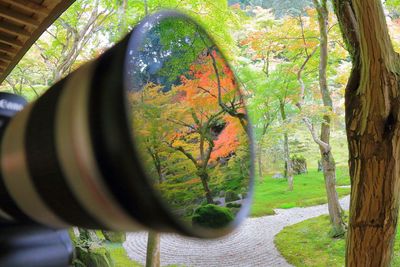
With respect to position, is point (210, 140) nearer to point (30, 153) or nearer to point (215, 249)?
point (30, 153)

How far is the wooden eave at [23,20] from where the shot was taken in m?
1.28

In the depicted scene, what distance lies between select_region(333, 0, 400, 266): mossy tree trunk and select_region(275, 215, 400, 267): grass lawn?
355 cm

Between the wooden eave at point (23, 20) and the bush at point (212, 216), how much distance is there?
3.93ft

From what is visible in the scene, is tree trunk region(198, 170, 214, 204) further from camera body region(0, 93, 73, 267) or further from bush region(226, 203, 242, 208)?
camera body region(0, 93, 73, 267)

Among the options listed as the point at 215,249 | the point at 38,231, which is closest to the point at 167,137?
the point at 38,231

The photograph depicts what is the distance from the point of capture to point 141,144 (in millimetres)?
200

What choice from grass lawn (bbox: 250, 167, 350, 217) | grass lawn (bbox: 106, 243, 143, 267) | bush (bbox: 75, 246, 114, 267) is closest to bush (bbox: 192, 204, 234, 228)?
bush (bbox: 75, 246, 114, 267)

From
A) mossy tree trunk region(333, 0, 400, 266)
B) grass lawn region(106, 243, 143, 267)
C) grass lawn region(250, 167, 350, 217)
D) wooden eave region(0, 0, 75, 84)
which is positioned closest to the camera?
wooden eave region(0, 0, 75, 84)

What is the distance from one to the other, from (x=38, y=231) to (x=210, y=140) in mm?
178

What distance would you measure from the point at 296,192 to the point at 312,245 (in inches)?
121

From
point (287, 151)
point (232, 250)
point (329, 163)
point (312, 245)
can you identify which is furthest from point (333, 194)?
point (287, 151)

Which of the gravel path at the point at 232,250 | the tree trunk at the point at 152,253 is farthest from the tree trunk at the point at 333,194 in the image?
the tree trunk at the point at 152,253

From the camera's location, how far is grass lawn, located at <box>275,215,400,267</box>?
16.8 ft

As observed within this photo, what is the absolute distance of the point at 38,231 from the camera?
0.35 meters
